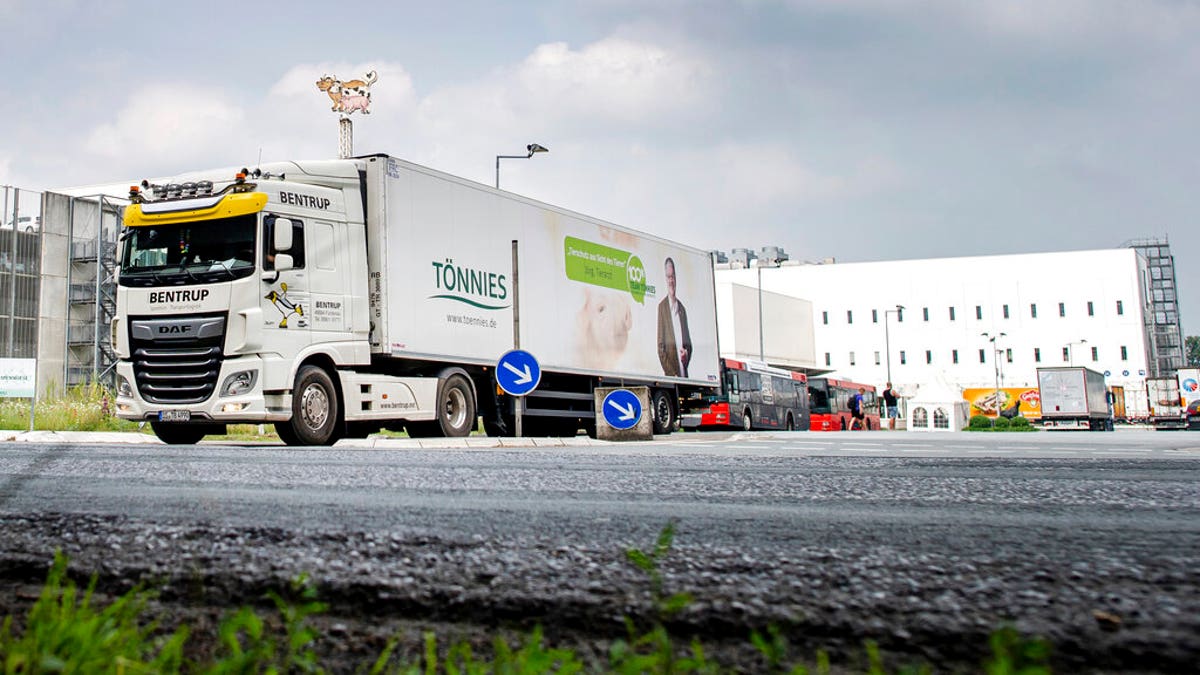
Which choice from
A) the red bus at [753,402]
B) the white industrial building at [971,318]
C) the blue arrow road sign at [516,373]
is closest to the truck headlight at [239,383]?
the blue arrow road sign at [516,373]

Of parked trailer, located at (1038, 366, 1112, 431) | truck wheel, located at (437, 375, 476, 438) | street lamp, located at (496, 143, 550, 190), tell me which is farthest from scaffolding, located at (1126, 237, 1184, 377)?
truck wheel, located at (437, 375, 476, 438)

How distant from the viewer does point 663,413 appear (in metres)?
23.2

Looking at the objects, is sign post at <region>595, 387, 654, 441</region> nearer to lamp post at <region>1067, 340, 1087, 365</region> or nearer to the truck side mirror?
the truck side mirror

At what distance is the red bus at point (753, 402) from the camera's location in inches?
1091

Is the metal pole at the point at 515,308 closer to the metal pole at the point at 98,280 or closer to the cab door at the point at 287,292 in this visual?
the cab door at the point at 287,292

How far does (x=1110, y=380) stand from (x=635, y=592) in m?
92.8

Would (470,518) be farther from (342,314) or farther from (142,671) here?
(342,314)

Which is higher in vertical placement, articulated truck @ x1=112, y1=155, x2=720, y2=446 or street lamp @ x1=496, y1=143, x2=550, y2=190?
street lamp @ x1=496, y1=143, x2=550, y2=190

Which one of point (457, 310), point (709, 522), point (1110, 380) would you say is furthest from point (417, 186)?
point (1110, 380)

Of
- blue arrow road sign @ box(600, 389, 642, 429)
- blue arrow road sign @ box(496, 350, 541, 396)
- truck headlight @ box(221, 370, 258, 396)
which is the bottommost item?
blue arrow road sign @ box(600, 389, 642, 429)

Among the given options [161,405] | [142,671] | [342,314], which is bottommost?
[142,671]

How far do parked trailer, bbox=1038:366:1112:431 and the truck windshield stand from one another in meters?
46.1

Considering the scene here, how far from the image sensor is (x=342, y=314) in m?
14.3

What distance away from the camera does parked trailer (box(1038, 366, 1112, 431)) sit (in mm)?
50344
